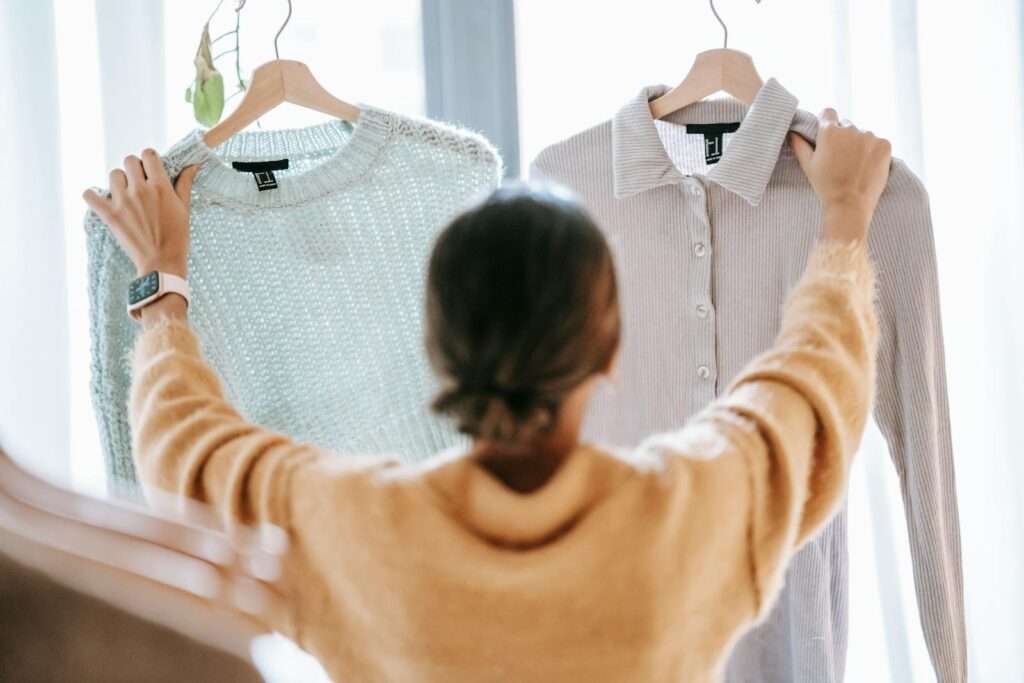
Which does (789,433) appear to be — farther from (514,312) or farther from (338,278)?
(338,278)

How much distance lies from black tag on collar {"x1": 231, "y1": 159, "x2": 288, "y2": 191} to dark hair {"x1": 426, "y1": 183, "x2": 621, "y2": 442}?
0.41m

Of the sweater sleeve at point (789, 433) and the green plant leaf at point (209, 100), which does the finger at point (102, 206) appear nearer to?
the green plant leaf at point (209, 100)

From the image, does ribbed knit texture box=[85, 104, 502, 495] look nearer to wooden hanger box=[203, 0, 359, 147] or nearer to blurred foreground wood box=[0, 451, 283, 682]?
wooden hanger box=[203, 0, 359, 147]

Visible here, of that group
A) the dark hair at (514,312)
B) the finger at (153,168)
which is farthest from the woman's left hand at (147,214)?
the dark hair at (514,312)

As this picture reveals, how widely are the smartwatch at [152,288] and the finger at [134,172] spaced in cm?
10

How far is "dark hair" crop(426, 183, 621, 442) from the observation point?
2.06 ft

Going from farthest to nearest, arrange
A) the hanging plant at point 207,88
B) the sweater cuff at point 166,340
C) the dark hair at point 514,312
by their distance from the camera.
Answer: the hanging plant at point 207,88 → the sweater cuff at point 166,340 → the dark hair at point 514,312

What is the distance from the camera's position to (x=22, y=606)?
1.27 ft

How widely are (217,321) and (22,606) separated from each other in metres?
0.61

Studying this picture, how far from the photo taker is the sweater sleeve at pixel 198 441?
0.71 meters

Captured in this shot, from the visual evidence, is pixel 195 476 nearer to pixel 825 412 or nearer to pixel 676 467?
pixel 676 467

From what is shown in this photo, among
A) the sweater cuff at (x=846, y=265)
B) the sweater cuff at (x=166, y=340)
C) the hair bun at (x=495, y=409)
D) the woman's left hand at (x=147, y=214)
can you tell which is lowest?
the hair bun at (x=495, y=409)

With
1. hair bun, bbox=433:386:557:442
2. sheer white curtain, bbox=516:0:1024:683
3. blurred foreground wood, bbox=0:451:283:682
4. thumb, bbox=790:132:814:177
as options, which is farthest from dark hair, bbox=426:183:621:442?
sheer white curtain, bbox=516:0:1024:683

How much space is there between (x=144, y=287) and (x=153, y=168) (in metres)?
0.13
